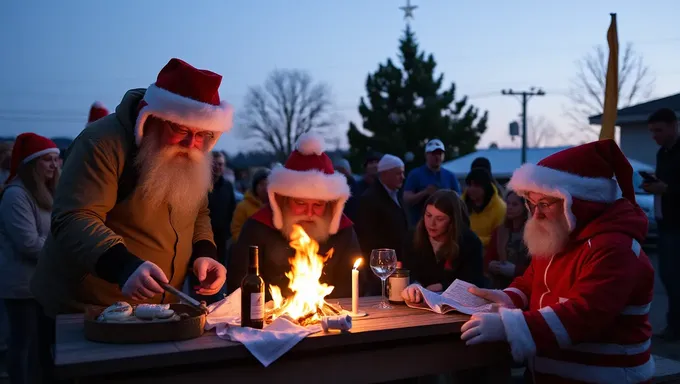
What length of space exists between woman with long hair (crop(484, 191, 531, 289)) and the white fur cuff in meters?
2.89

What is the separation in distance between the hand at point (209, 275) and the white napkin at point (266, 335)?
19 centimetres

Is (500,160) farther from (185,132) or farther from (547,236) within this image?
(185,132)

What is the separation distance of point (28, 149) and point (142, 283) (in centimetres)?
309

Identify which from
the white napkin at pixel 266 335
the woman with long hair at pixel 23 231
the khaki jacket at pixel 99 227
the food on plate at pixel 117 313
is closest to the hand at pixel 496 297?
the white napkin at pixel 266 335

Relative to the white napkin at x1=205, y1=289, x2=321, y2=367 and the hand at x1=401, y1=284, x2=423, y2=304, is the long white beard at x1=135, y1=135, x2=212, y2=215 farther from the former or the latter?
the hand at x1=401, y1=284, x2=423, y2=304

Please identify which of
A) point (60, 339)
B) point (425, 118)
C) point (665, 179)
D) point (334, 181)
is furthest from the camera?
point (425, 118)

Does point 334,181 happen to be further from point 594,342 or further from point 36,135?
point 36,135

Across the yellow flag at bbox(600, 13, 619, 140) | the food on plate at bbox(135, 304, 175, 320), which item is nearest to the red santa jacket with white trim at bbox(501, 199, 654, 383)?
the food on plate at bbox(135, 304, 175, 320)

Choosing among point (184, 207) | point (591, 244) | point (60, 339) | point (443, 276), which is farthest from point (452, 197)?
point (60, 339)

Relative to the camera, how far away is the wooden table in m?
2.41

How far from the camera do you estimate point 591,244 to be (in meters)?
3.09

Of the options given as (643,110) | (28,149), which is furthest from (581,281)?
(643,110)

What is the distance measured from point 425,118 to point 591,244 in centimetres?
2784

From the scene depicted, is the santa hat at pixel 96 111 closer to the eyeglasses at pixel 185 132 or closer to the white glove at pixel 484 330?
the eyeglasses at pixel 185 132
